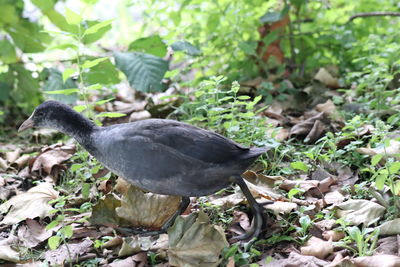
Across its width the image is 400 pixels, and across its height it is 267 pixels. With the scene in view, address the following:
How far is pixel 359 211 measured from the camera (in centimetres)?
291

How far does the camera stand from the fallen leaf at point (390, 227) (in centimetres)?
273

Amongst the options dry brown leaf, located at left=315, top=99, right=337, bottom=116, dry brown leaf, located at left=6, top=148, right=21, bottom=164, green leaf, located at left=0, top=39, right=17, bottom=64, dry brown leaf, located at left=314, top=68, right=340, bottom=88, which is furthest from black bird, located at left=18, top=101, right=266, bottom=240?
dry brown leaf, located at left=314, top=68, right=340, bottom=88

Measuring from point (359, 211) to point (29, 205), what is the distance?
193 centimetres

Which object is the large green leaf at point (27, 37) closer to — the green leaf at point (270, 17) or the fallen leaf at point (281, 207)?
the green leaf at point (270, 17)

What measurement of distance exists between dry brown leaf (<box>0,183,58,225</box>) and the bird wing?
758mm

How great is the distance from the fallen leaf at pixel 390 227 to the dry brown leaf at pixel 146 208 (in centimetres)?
114

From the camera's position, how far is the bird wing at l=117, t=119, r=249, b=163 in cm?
290

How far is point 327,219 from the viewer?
2.96m

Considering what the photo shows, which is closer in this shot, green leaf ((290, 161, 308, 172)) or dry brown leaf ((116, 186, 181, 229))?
dry brown leaf ((116, 186, 181, 229))

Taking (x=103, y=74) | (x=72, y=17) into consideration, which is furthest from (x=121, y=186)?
(x=103, y=74)

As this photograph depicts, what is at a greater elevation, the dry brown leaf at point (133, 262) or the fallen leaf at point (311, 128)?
the fallen leaf at point (311, 128)

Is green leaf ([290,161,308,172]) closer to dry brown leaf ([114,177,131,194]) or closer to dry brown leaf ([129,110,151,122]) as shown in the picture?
dry brown leaf ([114,177,131,194])

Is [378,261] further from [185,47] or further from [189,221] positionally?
[185,47]

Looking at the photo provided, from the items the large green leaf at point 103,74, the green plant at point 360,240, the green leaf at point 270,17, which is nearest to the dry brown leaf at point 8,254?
the green plant at point 360,240
